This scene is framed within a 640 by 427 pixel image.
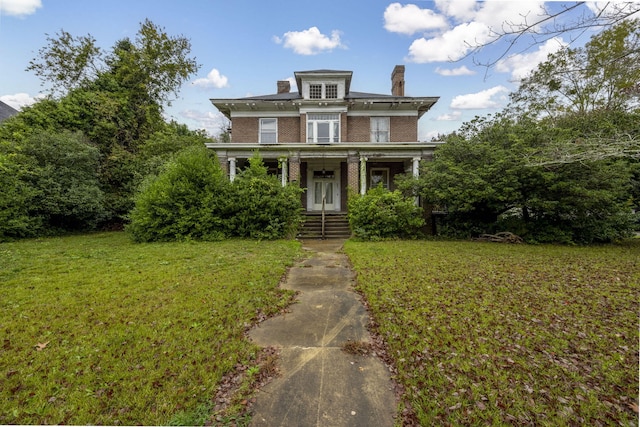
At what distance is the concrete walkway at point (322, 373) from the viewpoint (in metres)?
2.24

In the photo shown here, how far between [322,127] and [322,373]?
14914 millimetres

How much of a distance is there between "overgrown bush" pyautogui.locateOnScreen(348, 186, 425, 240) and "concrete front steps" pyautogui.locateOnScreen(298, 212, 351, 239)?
1.41 metres

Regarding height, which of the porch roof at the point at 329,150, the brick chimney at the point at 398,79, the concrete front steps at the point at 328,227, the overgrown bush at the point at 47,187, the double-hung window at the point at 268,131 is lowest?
the concrete front steps at the point at 328,227

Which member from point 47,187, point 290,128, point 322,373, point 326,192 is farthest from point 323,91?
point 322,373

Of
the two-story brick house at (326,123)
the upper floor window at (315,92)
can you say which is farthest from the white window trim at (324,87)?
the upper floor window at (315,92)

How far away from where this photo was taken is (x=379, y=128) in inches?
655

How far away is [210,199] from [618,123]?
742 inches

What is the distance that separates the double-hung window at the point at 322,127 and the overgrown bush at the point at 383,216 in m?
5.91

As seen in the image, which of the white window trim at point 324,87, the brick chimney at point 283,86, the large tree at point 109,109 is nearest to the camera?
the large tree at point 109,109

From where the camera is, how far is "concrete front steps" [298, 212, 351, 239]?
12875 millimetres

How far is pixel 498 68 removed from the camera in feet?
11.7

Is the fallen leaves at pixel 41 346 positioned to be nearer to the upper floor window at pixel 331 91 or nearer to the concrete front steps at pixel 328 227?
the concrete front steps at pixel 328 227

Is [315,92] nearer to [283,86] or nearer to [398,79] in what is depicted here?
[283,86]

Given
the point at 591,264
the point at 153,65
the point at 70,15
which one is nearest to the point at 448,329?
the point at 591,264
